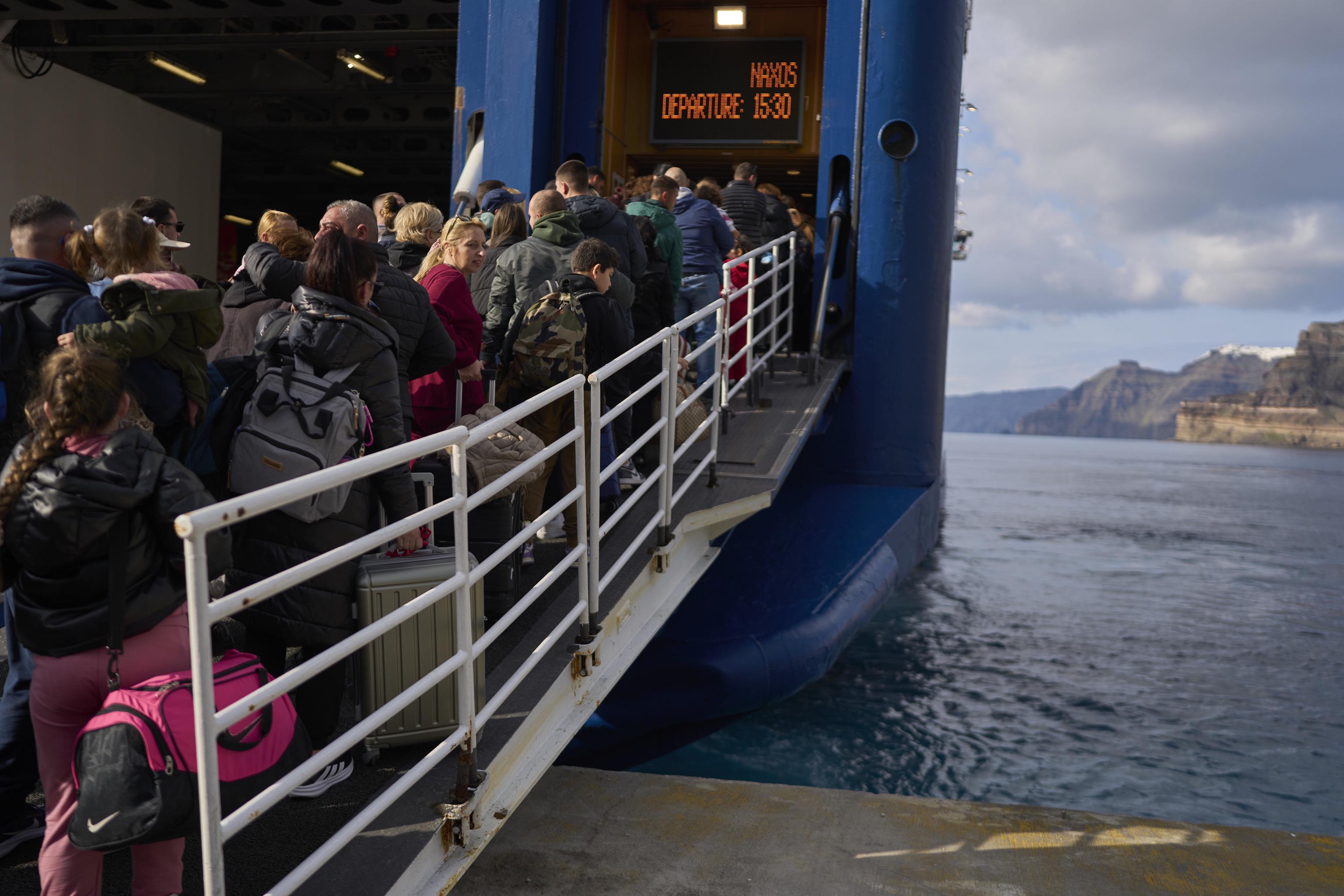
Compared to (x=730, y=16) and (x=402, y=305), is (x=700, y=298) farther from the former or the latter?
(x=730, y=16)

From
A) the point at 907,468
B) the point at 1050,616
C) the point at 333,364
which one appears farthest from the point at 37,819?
the point at 1050,616

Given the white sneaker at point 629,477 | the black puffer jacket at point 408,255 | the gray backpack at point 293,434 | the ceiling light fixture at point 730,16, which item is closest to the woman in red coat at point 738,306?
the white sneaker at point 629,477

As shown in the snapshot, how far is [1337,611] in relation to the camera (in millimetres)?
13820

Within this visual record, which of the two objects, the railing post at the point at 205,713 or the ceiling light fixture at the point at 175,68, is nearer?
the railing post at the point at 205,713

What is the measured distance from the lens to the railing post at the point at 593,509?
3.58 m

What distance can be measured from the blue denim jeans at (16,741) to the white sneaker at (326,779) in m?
0.67

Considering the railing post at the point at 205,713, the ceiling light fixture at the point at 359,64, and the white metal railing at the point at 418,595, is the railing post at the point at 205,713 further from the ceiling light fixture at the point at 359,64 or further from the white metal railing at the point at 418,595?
the ceiling light fixture at the point at 359,64

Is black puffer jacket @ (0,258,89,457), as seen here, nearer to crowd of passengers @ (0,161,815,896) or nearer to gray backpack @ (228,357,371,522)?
crowd of passengers @ (0,161,815,896)

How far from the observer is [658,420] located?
548 centimetres

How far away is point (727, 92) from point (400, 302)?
825 cm

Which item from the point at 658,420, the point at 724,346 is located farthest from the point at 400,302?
the point at 724,346

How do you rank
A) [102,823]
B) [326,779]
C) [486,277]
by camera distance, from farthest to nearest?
[486,277] → [326,779] → [102,823]

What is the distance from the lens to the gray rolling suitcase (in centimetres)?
309

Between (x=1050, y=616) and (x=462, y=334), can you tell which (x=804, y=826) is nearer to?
(x=462, y=334)
